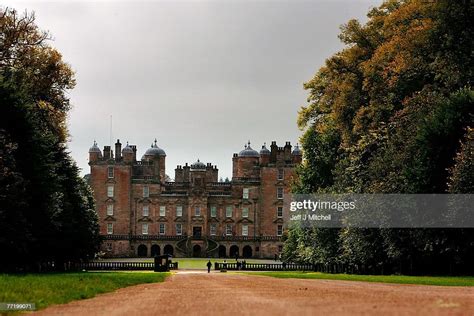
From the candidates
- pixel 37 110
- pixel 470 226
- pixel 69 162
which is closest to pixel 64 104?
pixel 37 110

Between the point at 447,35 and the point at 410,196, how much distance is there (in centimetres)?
790

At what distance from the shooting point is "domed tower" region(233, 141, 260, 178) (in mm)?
117875

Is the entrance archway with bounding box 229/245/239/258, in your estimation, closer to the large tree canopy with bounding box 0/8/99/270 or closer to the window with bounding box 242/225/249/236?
the window with bounding box 242/225/249/236

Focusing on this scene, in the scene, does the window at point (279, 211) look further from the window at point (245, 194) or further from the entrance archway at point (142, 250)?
the entrance archway at point (142, 250)

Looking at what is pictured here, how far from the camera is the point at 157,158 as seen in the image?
4592 inches

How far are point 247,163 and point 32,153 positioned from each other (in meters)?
81.9

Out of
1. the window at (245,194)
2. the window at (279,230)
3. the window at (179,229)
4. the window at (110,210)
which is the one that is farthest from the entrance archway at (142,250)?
the window at (279,230)

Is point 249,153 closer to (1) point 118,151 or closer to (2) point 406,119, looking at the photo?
(1) point 118,151

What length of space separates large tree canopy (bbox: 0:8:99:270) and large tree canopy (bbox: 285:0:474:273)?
53.0 feet

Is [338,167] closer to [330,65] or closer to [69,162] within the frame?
[330,65]

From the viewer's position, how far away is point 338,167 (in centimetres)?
5041

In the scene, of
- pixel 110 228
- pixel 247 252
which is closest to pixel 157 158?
pixel 110 228

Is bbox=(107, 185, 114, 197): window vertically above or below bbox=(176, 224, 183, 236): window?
above

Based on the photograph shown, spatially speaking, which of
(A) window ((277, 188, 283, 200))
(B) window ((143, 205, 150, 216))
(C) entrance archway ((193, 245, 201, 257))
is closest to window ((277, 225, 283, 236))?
(A) window ((277, 188, 283, 200))
